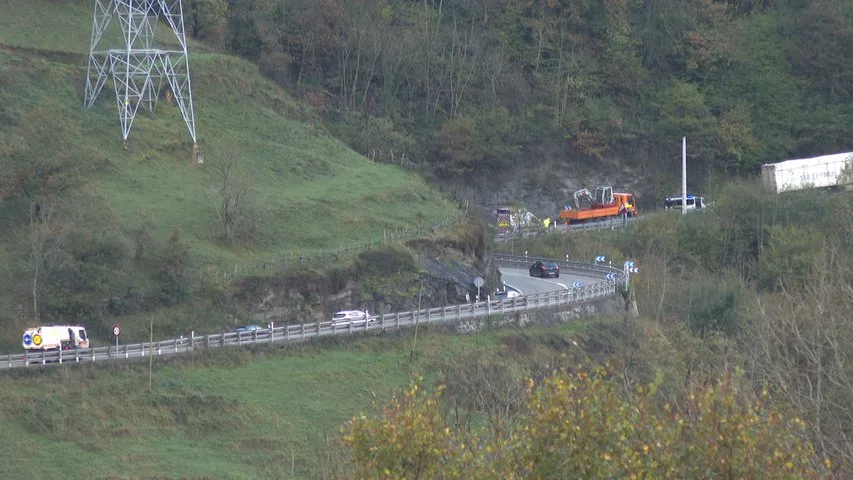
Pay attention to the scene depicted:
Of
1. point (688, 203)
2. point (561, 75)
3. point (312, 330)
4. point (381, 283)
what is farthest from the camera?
point (561, 75)

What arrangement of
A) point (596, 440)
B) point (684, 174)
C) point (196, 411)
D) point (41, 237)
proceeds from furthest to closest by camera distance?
1. point (684, 174)
2. point (41, 237)
3. point (196, 411)
4. point (596, 440)

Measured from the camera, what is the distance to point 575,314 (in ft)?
172

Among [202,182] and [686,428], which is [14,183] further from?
[686,428]

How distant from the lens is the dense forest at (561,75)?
7831cm

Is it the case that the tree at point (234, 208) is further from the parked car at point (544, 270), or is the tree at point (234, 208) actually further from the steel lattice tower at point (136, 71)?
the parked car at point (544, 270)

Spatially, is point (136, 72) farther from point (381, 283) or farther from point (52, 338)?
point (52, 338)

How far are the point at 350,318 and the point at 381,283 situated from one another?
451 cm

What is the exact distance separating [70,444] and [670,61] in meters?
61.7

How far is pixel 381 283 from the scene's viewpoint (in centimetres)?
5081

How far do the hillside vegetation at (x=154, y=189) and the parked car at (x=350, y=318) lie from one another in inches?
173

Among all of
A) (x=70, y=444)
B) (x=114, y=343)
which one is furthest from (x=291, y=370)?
(x=70, y=444)

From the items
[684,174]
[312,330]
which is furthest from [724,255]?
[312,330]

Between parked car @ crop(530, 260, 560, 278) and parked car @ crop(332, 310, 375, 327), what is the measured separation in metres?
16.0

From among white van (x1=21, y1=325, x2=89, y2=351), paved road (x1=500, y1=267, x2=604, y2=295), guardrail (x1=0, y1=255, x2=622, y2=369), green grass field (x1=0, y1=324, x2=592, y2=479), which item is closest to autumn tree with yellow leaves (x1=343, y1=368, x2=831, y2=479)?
green grass field (x1=0, y1=324, x2=592, y2=479)
